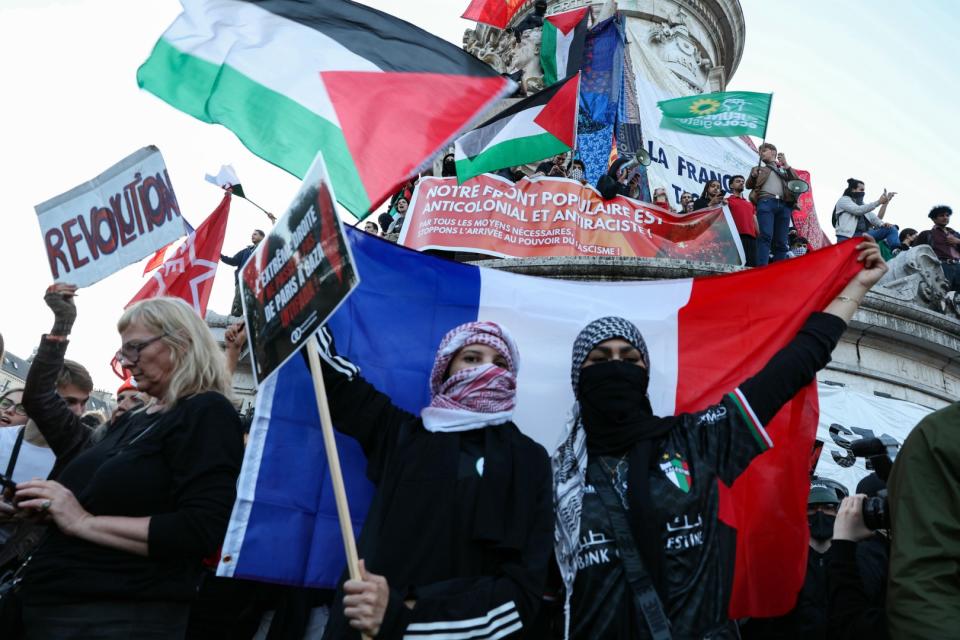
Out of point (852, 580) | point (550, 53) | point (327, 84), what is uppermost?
point (550, 53)

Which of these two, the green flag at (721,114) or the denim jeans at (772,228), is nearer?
the denim jeans at (772,228)

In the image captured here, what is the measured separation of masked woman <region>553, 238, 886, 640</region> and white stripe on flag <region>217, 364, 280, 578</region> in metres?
1.20

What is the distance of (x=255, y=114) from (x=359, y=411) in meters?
1.97

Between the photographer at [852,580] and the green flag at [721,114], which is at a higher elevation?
the green flag at [721,114]

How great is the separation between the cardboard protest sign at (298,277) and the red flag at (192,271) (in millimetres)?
3293

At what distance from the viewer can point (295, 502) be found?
11.4ft

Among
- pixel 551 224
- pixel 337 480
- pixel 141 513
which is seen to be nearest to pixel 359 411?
pixel 337 480

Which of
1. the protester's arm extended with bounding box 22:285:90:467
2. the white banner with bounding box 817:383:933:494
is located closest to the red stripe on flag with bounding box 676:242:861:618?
the white banner with bounding box 817:383:933:494

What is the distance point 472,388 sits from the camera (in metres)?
3.13

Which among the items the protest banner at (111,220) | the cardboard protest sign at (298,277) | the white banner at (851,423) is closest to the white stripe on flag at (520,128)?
the protest banner at (111,220)

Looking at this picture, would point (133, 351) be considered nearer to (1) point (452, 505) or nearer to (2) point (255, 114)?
(1) point (452, 505)

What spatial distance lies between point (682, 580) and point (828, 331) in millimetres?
1230

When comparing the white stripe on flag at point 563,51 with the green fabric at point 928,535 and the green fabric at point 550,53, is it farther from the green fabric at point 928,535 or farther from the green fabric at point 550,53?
the green fabric at point 928,535

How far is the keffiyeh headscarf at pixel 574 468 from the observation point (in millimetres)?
2906
